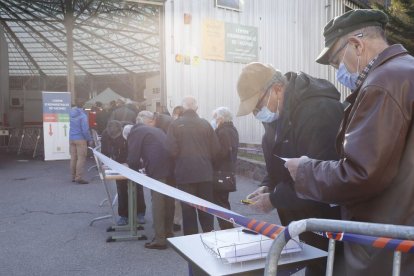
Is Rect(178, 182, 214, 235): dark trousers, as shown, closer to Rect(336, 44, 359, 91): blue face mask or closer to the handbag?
the handbag

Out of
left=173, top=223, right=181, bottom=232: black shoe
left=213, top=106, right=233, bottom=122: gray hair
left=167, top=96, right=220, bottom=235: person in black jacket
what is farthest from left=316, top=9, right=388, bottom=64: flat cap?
left=173, top=223, right=181, bottom=232: black shoe

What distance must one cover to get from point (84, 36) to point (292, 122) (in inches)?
1105

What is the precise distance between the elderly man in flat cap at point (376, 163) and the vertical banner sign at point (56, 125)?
471 inches

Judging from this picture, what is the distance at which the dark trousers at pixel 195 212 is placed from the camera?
485cm

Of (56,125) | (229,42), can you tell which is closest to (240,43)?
(229,42)

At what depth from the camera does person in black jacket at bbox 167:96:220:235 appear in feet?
16.1

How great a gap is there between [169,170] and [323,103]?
347 centimetres

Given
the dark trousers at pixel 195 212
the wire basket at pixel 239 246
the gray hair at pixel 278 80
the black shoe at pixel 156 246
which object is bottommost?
the black shoe at pixel 156 246

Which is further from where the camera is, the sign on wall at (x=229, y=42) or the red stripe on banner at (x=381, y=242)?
the sign on wall at (x=229, y=42)

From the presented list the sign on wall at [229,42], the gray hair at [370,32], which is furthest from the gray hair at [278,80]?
the sign on wall at [229,42]

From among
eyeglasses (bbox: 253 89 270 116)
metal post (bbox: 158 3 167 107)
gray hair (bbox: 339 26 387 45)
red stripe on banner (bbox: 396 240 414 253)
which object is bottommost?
red stripe on banner (bbox: 396 240 414 253)

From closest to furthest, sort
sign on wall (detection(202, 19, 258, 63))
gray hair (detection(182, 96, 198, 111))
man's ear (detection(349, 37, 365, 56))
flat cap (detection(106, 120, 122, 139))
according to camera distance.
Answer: man's ear (detection(349, 37, 365, 56))
gray hair (detection(182, 96, 198, 111))
flat cap (detection(106, 120, 122, 139))
sign on wall (detection(202, 19, 258, 63))

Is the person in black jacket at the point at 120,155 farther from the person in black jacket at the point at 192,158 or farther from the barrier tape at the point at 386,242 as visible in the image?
the barrier tape at the point at 386,242

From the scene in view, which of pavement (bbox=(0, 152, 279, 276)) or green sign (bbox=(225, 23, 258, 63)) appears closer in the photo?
pavement (bbox=(0, 152, 279, 276))
